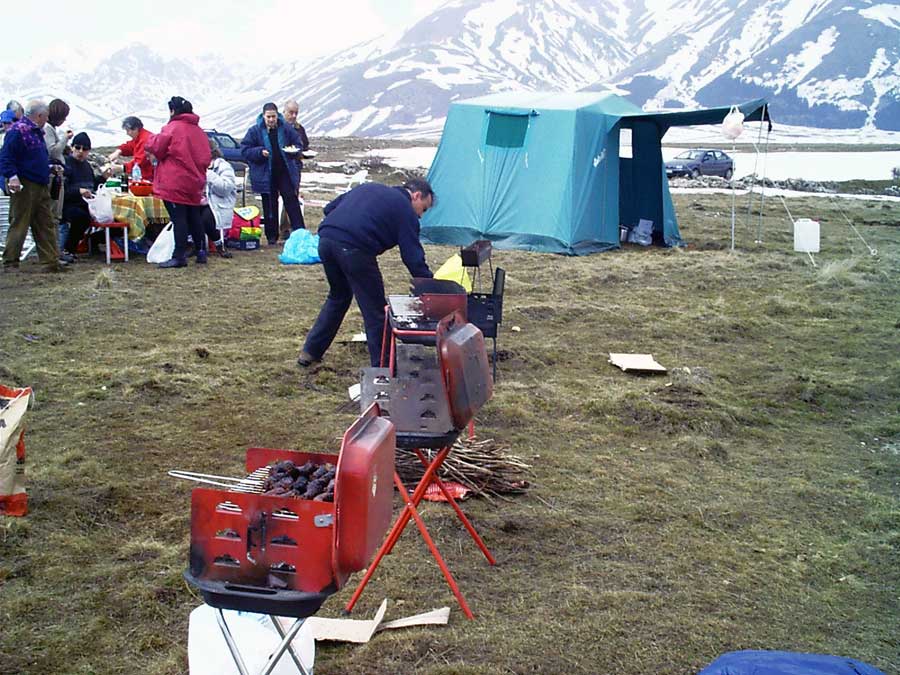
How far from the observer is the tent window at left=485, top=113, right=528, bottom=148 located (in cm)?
1218

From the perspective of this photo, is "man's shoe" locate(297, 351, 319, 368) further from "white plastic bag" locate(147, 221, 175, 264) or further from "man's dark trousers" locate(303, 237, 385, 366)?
"white plastic bag" locate(147, 221, 175, 264)

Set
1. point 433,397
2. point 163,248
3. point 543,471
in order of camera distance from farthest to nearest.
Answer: point 163,248 < point 543,471 < point 433,397

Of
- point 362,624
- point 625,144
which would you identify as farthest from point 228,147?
point 362,624

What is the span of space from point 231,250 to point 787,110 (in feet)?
372

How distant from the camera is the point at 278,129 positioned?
10320 millimetres

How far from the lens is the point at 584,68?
152 m

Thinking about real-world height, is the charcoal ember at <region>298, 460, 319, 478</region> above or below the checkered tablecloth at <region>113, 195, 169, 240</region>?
below

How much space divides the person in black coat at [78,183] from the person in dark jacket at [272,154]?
1.78 m

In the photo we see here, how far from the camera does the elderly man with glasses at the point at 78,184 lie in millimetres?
9070

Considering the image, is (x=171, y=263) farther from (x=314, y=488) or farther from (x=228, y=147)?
(x=228, y=147)

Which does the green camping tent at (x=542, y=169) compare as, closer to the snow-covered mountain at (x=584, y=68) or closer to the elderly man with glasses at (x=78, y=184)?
the elderly man with glasses at (x=78, y=184)

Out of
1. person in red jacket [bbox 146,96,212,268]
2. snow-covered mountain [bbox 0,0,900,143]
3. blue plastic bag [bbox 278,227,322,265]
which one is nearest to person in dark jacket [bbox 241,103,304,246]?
blue plastic bag [bbox 278,227,322,265]

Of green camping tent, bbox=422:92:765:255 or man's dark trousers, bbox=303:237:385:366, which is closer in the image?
man's dark trousers, bbox=303:237:385:366

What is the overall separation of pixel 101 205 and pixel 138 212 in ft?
1.72
